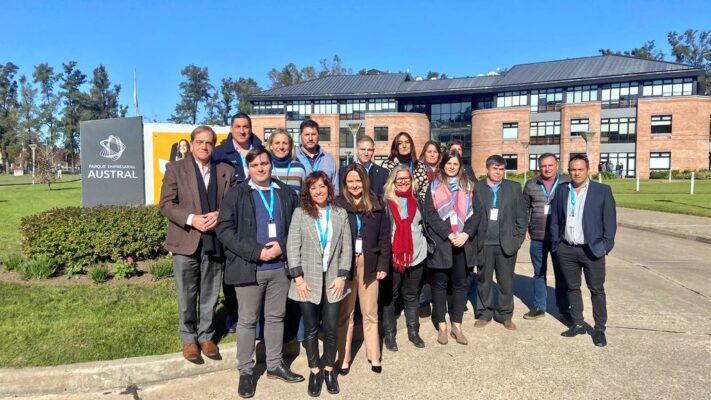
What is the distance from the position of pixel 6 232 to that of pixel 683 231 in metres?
16.8

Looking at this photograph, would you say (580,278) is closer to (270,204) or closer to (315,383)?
(315,383)

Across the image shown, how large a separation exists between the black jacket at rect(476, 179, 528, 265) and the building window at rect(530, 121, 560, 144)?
50317 millimetres

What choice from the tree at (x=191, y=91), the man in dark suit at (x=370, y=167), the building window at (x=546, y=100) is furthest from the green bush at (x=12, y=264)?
the tree at (x=191, y=91)

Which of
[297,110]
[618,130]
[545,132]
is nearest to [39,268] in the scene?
[545,132]

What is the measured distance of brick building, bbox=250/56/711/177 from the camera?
46219 mm

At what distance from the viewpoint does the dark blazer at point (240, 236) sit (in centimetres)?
364

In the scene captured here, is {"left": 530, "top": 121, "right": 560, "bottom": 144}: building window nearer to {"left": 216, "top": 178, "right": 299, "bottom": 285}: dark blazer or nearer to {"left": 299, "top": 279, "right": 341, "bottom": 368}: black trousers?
{"left": 299, "top": 279, "right": 341, "bottom": 368}: black trousers

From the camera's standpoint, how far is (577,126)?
162 feet

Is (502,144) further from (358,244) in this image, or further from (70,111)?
(70,111)

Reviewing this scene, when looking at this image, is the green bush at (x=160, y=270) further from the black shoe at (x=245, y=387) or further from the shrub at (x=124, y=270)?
the black shoe at (x=245, y=387)

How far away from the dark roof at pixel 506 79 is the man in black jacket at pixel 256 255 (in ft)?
173

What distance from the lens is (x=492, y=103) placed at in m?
55.7

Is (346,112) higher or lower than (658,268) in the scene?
higher

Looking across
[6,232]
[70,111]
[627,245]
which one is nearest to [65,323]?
[6,232]
